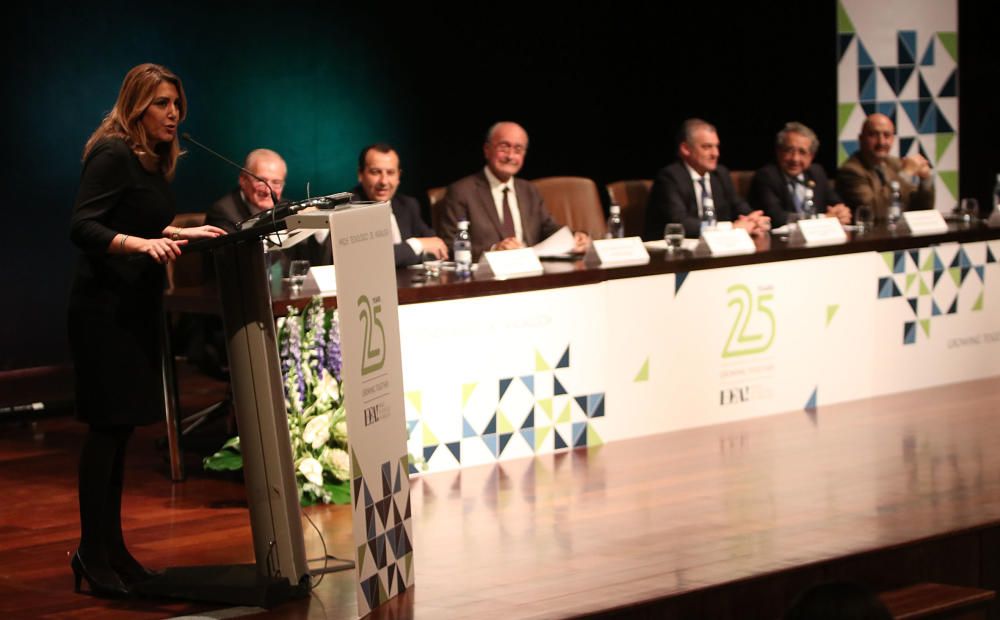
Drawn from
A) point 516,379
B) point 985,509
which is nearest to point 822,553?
point 985,509

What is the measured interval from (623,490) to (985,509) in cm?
107

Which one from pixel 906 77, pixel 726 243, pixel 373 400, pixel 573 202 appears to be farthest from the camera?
pixel 906 77

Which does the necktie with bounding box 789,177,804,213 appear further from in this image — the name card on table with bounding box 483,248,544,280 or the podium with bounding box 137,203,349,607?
the podium with bounding box 137,203,349,607

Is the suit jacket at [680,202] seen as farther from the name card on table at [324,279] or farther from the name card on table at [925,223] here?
the name card on table at [324,279]

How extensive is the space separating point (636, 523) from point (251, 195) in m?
2.15

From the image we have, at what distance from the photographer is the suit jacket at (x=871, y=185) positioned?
7.11 metres

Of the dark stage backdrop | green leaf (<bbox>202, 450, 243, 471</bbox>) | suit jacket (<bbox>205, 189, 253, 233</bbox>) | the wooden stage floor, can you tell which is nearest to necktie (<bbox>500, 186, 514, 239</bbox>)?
suit jacket (<bbox>205, 189, 253, 233</bbox>)

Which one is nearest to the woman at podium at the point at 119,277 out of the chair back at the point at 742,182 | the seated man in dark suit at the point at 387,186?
the seated man in dark suit at the point at 387,186

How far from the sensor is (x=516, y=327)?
190 inches

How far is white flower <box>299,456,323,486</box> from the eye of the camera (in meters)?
4.38

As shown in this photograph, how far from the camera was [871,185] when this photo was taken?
23.4ft

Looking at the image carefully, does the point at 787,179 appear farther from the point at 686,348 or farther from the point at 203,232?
the point at 203,232

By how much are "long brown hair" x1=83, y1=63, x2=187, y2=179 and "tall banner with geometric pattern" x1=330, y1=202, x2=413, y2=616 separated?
1.73 feet

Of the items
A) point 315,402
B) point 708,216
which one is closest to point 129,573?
point 315,402
